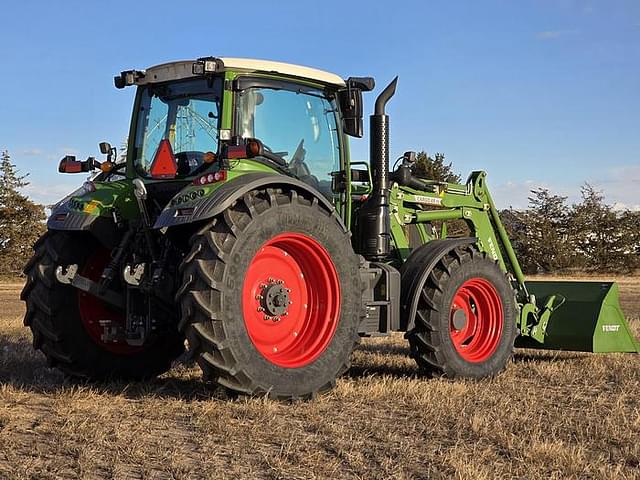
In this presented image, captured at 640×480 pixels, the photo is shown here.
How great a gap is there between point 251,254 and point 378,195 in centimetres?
232

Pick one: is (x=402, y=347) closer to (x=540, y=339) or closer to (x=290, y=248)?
(x=540, y=339)

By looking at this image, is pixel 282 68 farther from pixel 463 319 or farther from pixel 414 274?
pixel 463 319

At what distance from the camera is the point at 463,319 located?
322 inches

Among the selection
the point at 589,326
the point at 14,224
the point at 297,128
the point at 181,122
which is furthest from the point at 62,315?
the point at 14,224

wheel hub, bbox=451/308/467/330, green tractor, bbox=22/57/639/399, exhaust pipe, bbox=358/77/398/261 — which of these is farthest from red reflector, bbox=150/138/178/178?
wheel hub, bbox=451/308/467/330

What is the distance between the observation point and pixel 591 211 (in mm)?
41719

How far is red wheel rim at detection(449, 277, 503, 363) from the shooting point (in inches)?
332

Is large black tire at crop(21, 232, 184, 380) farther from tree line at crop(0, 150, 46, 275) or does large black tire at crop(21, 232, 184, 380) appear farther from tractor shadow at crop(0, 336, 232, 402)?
tree line at crop(0, 150, 46, 275)

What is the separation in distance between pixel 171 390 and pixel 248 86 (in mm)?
2645

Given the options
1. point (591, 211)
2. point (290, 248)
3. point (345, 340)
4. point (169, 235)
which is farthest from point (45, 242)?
point (591, 211)

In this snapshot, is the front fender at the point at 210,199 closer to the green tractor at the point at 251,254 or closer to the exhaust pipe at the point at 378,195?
the green tractor at the point at 251,254

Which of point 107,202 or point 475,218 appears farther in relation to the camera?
point 475,218

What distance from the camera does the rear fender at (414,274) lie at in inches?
304

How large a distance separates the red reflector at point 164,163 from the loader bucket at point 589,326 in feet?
15.4
